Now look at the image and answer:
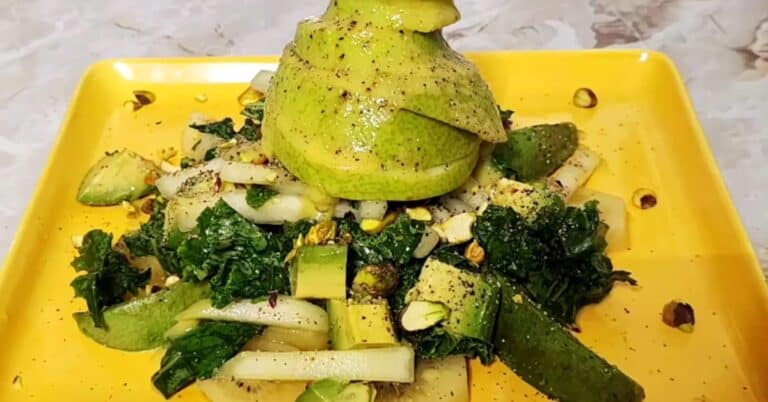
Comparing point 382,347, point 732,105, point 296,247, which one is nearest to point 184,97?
point 296,247

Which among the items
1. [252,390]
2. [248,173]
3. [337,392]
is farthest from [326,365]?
[248,173]

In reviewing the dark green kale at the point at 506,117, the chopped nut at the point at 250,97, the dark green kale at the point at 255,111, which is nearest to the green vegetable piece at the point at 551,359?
the dark green kale at the point at 506,117

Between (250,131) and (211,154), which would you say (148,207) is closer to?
(211,154)

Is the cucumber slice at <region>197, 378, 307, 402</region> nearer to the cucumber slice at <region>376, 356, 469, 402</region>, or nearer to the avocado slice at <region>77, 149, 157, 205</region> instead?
the cucumber slice at <region>376, 356, 469, 402</region>

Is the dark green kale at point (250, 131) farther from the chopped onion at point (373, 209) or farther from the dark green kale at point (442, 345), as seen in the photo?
the dark green kale at point (442, 345)

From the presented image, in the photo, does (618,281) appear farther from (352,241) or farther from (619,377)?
(352,241)

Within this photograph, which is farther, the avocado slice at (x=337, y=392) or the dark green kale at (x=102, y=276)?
the dark green kale at (x=102, y=276)

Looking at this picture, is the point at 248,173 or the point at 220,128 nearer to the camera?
the point at 248,173
